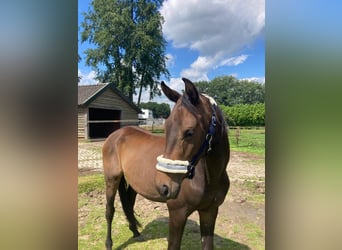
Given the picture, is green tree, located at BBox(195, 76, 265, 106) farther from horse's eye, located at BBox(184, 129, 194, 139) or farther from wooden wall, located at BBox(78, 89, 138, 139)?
wooden wall, located at BBox(78, 89, 138, 139)

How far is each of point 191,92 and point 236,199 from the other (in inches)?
83.6

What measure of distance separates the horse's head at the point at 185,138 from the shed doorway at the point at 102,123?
1.53m

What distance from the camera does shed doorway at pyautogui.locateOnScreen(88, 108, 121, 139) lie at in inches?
103

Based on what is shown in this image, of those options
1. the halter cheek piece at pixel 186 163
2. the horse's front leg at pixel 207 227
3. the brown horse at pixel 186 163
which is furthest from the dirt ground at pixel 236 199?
the halter cheek piece at pixel 186 163

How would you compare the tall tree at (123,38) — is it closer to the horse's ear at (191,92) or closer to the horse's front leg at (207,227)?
the horse's ear at (191,92)

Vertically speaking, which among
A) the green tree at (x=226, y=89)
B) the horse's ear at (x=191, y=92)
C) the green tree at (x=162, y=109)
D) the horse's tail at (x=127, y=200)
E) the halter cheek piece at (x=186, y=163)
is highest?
the green tree at (x=226, y=89)

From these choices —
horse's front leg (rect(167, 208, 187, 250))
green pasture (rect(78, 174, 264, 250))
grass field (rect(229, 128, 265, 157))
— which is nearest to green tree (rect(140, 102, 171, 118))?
grass field (rect(229, 128, 265, 157))

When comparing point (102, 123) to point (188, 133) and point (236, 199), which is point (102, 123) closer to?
point (236, 199)

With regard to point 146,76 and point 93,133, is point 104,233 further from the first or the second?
point 146,76

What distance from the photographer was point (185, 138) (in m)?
1.16

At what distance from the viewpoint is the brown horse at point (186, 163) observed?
117 cm

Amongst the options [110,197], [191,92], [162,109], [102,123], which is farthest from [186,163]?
[102,123]

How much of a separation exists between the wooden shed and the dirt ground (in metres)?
0.18
